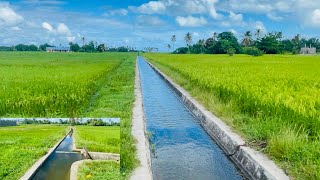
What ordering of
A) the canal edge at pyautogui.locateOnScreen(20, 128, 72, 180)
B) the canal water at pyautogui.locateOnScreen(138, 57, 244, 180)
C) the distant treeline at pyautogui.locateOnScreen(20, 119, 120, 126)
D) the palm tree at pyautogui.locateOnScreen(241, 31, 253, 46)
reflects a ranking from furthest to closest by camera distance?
the palm tree at pyautogui.locateOnScreen(241, 31, 253, 46) → the canal water at pyautogui.locateOnScreen(138, 57, 244, 180) → the distant treeline at pyautogui.locateOnScreen(20, 119, 120, 126) → the canal edge at pyautogui.locateOnScreen(20, 128, 72, 180)

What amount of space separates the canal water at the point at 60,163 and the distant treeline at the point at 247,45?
6414 cm

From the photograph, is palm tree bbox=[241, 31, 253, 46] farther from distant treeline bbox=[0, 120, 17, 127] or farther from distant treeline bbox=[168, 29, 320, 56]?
distant treeline bbox=[0, 120, 17, 127]

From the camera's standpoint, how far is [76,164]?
2090 millimetres

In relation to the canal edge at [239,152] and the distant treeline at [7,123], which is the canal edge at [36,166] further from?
the canal edge at [239,152]

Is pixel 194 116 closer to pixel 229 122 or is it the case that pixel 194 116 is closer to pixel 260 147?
pixel 229 122

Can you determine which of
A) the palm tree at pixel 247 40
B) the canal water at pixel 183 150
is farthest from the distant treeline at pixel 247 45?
the canal water at pixel 183 150

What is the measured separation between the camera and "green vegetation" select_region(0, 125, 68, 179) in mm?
1937

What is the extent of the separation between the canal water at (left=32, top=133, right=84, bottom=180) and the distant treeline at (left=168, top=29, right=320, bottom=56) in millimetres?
64138

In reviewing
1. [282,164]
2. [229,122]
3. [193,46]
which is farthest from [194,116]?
[193,46]

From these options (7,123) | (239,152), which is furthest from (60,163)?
(239,152)

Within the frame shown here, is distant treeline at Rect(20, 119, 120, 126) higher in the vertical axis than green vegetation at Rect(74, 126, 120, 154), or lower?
higher

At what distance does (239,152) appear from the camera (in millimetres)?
6027

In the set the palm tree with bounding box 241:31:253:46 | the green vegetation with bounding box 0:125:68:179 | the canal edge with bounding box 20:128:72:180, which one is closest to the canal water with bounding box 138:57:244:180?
the green vegetation with bounding box 0:125:68:179

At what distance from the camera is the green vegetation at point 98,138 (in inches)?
92.2
